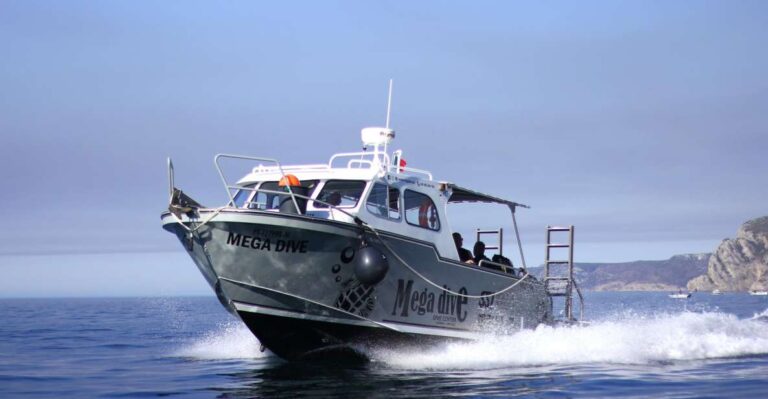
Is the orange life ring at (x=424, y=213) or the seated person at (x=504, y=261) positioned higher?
the orange life ring at (x=424, y=213)

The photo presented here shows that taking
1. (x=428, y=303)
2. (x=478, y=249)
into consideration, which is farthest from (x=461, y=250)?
(x=428, y=303)

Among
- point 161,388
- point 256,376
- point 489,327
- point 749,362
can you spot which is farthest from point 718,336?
point 161,388

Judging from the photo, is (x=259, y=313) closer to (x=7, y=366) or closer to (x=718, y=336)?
(x=7, y=366)

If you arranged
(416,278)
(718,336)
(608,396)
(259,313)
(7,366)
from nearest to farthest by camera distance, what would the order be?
(608,396) < (259,313) < (416,278) < (7,366) < (718,336)

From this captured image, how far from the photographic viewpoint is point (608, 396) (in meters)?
11.4

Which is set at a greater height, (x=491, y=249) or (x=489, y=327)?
(x=491, y=249)

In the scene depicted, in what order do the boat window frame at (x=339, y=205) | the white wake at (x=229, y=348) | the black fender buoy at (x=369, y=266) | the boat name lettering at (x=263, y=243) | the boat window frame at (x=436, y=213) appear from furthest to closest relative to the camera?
the white wake at (x=229, y=348), the boat window frame at (x=436, y=213), the boat window frame at (x=339, y=205), the black fender buoy at (x=369, y=266), the boat name lettering at (x=263, y=243)

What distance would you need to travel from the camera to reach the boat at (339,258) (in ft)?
41.9

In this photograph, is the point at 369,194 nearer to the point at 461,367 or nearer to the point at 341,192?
the point at 341,192

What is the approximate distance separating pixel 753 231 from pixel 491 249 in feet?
626

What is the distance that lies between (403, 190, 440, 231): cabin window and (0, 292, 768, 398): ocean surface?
2.25m

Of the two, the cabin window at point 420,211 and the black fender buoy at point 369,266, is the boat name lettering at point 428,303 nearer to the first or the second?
the black fender buoy at point 369,266

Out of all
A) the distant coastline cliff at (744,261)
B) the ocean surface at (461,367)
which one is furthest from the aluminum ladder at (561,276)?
the distant coastline cliff at (744,261)

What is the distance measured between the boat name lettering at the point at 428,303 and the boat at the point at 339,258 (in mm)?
18
